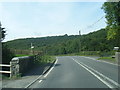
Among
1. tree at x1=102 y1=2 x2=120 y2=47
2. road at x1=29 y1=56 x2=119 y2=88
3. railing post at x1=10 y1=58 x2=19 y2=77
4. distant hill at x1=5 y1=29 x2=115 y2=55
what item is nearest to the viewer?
road at x1=29 y1=56 x2=119 y2=88

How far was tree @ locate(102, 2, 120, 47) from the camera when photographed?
3569 cm

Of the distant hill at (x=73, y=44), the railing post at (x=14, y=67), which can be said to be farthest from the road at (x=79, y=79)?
the distant hill at (x=73, y=44)

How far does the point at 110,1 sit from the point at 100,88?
26672 millimetres

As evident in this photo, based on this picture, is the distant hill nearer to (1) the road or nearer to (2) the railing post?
(1) the road

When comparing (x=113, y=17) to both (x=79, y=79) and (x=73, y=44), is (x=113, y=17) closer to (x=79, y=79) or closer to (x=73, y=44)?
(x=79, y=79)

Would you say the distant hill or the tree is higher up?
the tree

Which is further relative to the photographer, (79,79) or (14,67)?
(14,67)

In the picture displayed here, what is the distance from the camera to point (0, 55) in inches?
778

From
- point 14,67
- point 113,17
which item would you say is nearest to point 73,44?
point 113,17

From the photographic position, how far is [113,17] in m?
36.4

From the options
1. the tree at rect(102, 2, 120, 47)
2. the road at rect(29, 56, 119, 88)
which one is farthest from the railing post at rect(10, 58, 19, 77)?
the tree at rect(102, 2, 120, 47)

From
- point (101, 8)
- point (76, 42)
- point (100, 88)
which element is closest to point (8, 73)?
point (100, 88)

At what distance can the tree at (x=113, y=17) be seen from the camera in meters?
35.7

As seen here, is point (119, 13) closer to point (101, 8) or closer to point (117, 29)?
point (117, 29)
